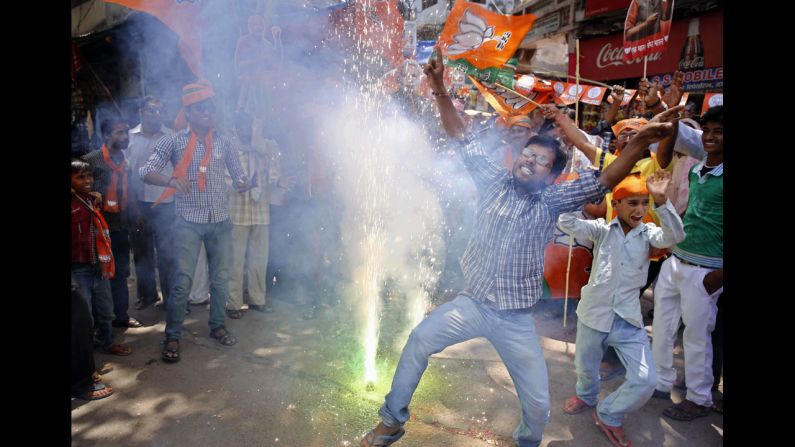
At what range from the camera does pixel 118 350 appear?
3.96 meters

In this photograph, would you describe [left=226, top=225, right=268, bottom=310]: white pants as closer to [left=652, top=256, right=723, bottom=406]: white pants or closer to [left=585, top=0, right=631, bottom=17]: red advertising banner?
[left=652, top=256, right=723, bottom=406]: white pants

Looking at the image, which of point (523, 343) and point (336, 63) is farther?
point (336, 63)

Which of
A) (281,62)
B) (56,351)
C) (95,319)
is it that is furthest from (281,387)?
(281,62)

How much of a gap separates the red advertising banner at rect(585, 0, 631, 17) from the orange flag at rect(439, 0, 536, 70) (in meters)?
7.75

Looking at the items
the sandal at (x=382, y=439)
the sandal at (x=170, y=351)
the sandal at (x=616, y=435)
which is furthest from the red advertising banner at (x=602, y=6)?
the sandal at (x=170, y=351)

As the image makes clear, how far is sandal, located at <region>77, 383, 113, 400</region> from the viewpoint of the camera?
10.6 ft

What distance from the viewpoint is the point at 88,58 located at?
1011cm

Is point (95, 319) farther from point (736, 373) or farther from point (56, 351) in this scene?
point (736, 373)

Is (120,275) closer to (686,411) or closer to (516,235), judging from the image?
(516,235)

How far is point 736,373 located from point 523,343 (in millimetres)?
1406

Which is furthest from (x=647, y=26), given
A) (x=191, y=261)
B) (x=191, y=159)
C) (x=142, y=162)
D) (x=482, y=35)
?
(x=142, y=162)

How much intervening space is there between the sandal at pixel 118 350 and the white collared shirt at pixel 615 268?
3683 millimetres

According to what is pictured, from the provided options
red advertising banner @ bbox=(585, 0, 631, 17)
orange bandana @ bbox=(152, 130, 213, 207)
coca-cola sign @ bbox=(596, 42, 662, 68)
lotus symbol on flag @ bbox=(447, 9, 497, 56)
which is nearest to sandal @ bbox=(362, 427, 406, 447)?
orange bandana @ bbox=(152, 130, 213, 207)

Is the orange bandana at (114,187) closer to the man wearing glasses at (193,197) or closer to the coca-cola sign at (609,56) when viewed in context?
the man wearing glasses at (193,197)
